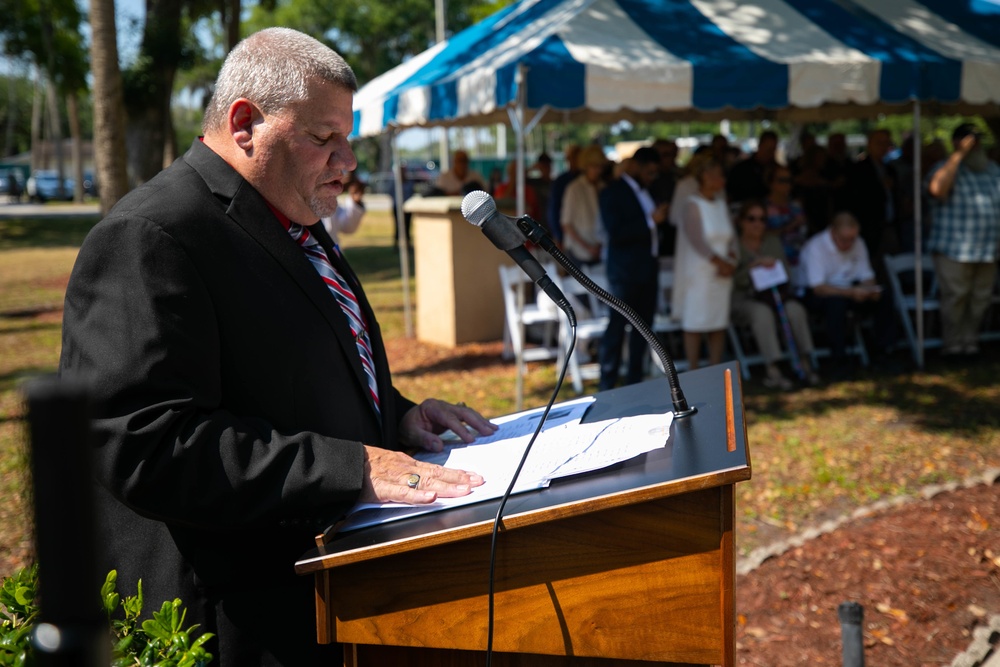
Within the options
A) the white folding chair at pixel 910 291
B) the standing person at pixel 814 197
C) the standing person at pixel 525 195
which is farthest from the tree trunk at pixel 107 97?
the white folding chair at pixel 910 291

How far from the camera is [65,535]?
2.24 ft

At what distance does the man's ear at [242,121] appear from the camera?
1.96 meters

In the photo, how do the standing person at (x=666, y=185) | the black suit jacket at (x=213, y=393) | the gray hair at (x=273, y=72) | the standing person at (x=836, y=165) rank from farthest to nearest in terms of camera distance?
the standing person at (x=836, y=165) < the standing person at (x=666, y=185) < the gray hair at (x=273, y=72) < the black suit jacket at (x=213, y=393)

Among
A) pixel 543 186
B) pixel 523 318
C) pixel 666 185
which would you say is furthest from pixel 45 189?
pixel 523 318

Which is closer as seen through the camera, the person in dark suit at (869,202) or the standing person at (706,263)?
the standing person at (706,263)

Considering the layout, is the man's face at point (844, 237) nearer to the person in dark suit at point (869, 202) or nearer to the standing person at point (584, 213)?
the person in dark suit at point (869, 202)

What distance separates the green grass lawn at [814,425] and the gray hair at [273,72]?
149 centimetres

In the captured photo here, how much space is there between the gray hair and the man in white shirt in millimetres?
7629

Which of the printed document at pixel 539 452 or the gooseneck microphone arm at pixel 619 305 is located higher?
the gooseneck microphone arm at pixel 619 305

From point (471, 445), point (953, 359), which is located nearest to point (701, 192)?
point (953, 359)

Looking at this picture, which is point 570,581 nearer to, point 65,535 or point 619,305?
point 619,305

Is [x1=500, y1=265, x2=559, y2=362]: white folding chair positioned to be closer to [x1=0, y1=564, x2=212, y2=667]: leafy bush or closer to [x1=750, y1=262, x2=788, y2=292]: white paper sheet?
[x1=750, y1=262, x2=788, y2=292]: white paper sheet

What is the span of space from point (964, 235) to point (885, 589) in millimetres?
5983

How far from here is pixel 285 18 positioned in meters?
45.4
